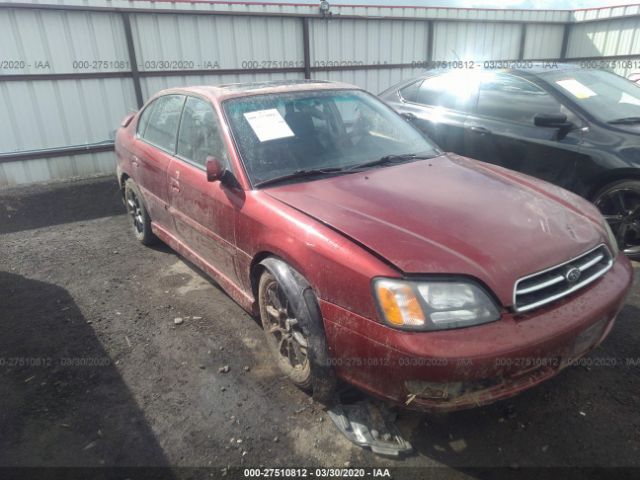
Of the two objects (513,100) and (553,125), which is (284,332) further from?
(513,100)

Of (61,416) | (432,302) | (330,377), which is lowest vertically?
(61,416)

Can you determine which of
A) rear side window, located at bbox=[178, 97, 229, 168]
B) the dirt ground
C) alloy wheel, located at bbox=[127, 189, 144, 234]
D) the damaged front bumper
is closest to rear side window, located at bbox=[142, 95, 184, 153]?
rear side window, located at bbox=[178, 97, 229, 168]

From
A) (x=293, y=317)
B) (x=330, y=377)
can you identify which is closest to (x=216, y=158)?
(x=293, y=317)

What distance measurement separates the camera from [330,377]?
2211mm

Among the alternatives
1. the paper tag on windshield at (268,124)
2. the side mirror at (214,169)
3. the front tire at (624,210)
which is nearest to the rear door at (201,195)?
the side mirror at (214,169)

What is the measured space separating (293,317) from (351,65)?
7.88 metres

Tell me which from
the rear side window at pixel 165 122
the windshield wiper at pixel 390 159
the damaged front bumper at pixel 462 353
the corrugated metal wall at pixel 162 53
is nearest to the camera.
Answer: the damaged front bumper at pixel 462 353

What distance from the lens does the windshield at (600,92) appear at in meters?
4.04

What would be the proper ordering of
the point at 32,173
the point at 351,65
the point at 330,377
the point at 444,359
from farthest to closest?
the point at 351,65
the point at 32,173
the point at 330,377
the point at 444,359

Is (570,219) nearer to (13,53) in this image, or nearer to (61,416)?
(61,416)

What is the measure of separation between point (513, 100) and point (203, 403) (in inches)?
159

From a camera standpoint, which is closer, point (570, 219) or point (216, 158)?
point (570, 219)

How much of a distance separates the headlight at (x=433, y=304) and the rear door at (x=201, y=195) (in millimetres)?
1234

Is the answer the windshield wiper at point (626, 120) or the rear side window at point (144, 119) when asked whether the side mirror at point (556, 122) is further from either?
the rear side window at point (144, 119)
